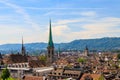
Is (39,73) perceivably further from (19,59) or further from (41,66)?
(19,59)

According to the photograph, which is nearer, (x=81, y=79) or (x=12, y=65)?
(x=81, y=79)

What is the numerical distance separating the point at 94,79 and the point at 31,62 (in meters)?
38.5

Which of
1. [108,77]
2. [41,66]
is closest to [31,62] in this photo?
[41,66]

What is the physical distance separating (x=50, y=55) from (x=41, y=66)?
73.0 feet

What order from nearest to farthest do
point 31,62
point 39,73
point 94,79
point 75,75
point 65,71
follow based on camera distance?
point 94,79 < point 75,75 < point 65,71 < point 39,73 < point 31,62

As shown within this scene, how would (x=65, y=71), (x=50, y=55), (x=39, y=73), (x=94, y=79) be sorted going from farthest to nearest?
1. (x=50, y=55)
2. (x=39, y=73)
3. (x=65, y=71)
4. (x=94, y=79)

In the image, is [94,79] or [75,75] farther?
[75,75]

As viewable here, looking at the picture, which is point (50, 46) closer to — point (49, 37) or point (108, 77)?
point (49, 37)

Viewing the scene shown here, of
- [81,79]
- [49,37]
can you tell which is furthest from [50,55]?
[81,79]

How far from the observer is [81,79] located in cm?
6788

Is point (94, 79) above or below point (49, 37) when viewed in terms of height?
below

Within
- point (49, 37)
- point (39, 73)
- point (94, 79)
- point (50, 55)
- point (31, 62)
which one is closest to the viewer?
point (94, 79)

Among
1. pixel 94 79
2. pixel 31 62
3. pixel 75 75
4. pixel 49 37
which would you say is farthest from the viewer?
pixel 49 37

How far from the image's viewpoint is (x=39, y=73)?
85250 millimetres
